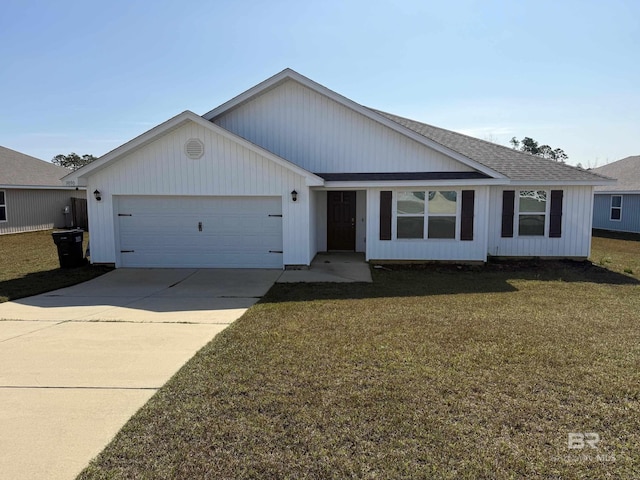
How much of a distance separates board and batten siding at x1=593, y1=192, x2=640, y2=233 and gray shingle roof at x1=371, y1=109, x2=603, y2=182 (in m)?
11.9

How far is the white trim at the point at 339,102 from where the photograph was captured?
39.9 ft

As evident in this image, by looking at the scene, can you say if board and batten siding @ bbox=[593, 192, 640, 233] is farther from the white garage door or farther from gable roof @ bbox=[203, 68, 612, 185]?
the white garage door

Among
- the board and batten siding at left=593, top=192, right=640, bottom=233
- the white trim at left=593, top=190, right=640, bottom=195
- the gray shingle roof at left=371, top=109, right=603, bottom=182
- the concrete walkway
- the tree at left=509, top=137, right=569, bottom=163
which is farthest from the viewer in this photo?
the tree at left=509, top=137, right=569, bottom=163

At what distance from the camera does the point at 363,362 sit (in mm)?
5012

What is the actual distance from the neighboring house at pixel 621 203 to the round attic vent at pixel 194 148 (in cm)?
2249

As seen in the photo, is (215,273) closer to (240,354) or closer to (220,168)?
(220,168)

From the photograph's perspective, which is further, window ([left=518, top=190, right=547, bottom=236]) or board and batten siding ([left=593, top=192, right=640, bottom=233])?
board and batten siding ([left=593, top=192, right=640, bottom=233])

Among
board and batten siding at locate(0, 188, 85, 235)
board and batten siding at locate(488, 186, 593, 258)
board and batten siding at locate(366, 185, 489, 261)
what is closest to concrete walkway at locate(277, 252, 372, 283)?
board and batten siding at locate(366, 185, 489, 261)

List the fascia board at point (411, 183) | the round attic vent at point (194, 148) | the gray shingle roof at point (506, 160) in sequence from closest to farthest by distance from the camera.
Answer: the round attic vent at point (194, 148) < the fascia board at point (411, 183) < the gray shingle roof at point (506, 160)

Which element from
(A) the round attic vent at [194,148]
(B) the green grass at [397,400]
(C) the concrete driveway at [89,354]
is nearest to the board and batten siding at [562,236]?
(B) the green grass at [397,400]

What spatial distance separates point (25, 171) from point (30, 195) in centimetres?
194

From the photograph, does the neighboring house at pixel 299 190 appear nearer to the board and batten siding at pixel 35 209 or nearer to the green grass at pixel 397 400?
the green grass at pixel 397 400

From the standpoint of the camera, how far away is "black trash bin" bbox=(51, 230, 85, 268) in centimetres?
1196

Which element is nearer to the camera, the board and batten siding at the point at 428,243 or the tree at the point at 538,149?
the board and batten siding at the point at 428,243
